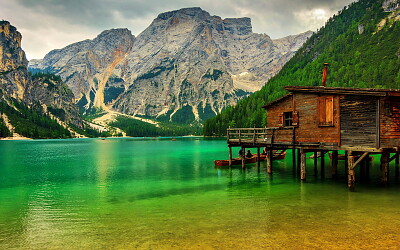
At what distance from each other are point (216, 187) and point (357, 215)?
15337 millimetres

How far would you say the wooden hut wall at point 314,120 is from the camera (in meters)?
28.9

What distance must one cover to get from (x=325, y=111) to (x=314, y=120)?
1.96 metres

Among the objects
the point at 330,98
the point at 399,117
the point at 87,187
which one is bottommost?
the point at 87,187

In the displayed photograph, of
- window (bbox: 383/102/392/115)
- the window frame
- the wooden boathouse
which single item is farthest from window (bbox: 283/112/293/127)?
window (bbox: 383/102/392/115)

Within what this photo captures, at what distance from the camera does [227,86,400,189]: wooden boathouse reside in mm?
25188

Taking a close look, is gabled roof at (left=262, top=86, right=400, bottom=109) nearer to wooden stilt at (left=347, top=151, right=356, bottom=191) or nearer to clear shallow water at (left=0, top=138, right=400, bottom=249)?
wooden stilt at (left=347, top=151, right=356, bottom=191)

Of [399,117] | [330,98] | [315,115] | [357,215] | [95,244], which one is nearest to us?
[95,244]

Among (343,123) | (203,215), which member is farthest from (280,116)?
(203,215)

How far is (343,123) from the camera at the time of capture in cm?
2809

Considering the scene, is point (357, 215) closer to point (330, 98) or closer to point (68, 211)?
point (330, 98)

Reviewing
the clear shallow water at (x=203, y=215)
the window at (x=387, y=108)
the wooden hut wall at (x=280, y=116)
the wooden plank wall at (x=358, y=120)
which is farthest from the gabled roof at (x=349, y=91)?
the clear shallow water at (x=203, y=215)

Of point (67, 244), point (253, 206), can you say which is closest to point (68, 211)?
point (67, 244)

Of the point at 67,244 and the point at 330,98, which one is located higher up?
the point at 330,98

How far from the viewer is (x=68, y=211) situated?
23.3 m
